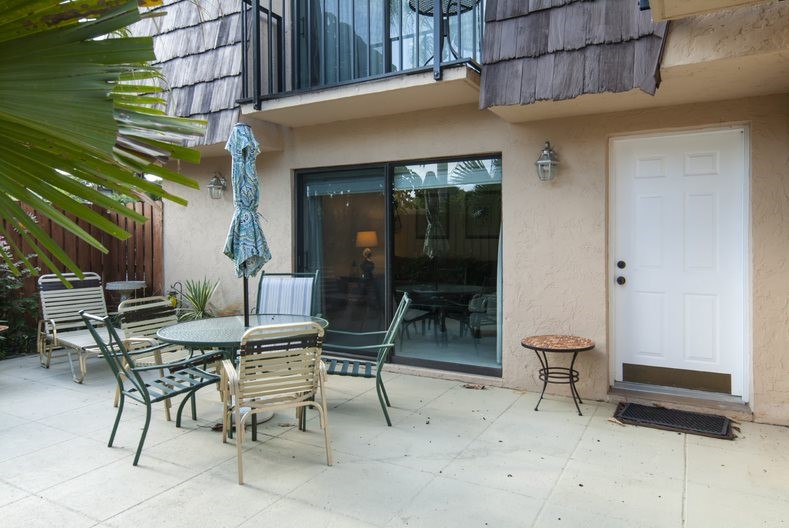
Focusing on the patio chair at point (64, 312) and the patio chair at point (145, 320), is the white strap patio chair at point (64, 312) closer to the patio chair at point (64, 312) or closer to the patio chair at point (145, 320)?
the patio chair at point (64, 312)

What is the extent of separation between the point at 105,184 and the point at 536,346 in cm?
338

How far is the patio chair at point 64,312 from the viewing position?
533 centimetres

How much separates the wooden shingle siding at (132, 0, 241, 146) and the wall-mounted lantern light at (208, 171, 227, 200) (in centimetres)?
76

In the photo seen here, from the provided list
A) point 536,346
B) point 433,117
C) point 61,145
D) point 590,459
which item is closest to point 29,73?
point 61,145

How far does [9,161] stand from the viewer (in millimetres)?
1283

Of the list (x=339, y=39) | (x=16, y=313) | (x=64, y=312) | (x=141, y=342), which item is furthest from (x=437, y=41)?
(x=16, y=313)

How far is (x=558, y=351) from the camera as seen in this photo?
402cm

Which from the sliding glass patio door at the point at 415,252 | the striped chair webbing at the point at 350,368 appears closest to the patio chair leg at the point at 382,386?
the striped chair webbing at the point at 350,368

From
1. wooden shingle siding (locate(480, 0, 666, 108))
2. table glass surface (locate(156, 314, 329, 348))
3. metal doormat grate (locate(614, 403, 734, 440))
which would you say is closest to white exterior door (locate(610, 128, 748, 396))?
metal doormat grate (locate(614, 403, 734, 440))

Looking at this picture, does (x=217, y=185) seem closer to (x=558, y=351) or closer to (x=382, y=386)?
(x=382, y=386)

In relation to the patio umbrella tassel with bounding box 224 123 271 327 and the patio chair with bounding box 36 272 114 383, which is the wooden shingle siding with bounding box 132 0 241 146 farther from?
the patio chair with bounding box 36 272 114 383

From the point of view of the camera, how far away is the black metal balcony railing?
5004 mm

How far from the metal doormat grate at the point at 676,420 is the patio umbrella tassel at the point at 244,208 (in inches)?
119

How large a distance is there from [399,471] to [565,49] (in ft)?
10.3
